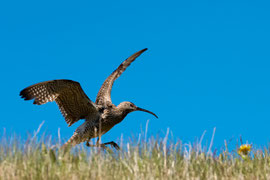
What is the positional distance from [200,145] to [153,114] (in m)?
4.91

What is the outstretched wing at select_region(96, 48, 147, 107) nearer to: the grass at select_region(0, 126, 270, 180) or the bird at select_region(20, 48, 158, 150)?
the bird at select_region(20, 48, 158, 150)

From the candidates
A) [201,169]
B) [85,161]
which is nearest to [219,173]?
[201,169]

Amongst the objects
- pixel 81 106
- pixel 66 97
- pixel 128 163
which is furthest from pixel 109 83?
pixel 128 163

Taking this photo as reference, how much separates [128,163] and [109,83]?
425cm

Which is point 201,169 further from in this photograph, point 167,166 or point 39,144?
point 39,144

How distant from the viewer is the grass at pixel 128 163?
15.5 feet


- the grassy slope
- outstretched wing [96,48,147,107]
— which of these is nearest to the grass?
the grassy slope

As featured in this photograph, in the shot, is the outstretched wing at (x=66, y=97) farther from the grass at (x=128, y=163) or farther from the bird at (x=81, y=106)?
the grass at (x=128, y=163)

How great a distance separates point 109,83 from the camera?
9461mm

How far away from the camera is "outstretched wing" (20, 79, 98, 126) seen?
23.3ft

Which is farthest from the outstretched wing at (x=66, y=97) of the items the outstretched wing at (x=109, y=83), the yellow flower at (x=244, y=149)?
the yellow flower at (x=244, y=149)

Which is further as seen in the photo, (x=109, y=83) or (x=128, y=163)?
(x=109, y=83)

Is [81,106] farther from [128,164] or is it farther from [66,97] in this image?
[128,164]

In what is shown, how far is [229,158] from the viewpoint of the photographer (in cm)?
636
